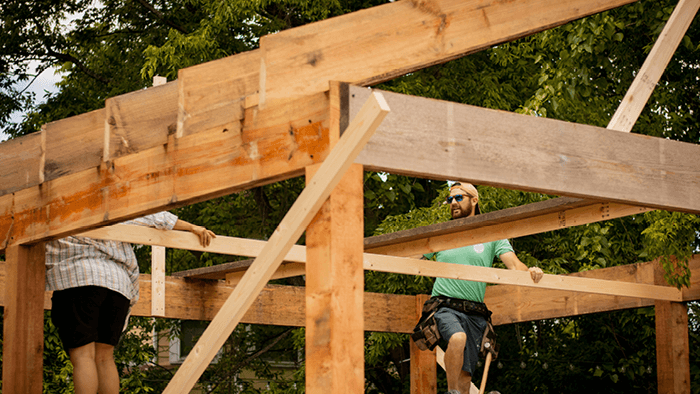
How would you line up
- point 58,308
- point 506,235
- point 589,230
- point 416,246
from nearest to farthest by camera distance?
point 58,308 → point 506,235 → point 416,246 → point 589,230

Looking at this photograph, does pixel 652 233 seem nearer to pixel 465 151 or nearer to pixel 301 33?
pixel 465 151

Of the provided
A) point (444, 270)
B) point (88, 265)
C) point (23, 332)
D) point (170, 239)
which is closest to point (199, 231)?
point (170, 239)

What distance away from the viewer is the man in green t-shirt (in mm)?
5742

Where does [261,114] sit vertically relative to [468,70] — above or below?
below

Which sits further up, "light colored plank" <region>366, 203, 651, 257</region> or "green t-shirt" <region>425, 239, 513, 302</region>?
"light colored plank" <region>366, 203, 651, 257</region>

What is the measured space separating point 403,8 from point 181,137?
110cm

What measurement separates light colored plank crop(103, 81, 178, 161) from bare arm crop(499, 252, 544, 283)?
9.27ft

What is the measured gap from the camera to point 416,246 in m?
6.88

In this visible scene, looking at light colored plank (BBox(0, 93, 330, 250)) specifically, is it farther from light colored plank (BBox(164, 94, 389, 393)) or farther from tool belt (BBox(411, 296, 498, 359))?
tool belt (BBox(411, 296, 498, 359))

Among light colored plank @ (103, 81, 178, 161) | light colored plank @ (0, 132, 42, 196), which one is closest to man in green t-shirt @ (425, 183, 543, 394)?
light colored plank @ (103, 81, 178, 161)

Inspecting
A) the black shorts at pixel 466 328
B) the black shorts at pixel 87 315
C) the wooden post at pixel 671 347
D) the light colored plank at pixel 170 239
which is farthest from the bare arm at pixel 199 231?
the wooden post at pixel 671 347

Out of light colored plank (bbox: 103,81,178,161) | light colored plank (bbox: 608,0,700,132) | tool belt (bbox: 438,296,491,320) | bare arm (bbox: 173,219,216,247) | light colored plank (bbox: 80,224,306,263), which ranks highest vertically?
light colored plank (bbox: 608,0,700,132)

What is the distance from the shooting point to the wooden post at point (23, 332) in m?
4.21

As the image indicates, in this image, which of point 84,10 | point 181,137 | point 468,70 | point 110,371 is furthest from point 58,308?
point 84,10
